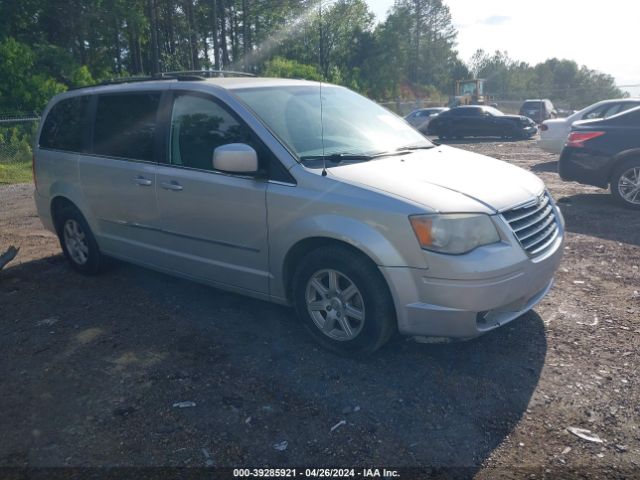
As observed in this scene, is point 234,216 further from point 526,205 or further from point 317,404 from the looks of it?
point 526,205

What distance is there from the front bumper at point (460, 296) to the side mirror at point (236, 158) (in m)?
1.20

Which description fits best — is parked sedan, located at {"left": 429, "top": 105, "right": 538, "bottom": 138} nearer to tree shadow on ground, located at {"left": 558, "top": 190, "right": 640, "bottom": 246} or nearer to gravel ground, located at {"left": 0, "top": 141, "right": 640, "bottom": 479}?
tree shadow on ground, located at {"left": 558, "top": 190, "right": 640, "bottom": 246}

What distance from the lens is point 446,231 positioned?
336 centimetres

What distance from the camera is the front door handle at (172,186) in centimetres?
451

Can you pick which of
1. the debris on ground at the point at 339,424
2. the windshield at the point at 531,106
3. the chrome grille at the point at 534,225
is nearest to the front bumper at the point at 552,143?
the chrome grille at the point at 534,225

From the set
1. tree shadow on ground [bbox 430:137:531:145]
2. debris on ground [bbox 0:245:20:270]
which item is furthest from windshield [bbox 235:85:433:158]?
tree shadow on ground [bbox 430:137:531:145]

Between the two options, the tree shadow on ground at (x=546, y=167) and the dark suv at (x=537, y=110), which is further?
the dark suv at (x=537, y=110)

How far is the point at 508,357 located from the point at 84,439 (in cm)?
269

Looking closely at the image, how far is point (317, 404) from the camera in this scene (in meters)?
3.33

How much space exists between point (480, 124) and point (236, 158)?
20644 millimetres

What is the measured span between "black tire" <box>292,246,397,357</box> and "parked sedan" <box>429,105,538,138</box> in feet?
67.2

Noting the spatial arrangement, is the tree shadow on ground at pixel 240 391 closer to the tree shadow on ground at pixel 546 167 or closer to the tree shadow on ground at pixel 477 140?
the tree shadow on ground at pixel 546 167

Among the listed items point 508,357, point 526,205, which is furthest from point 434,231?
point 508,357

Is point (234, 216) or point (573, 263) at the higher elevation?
point (234, 216)
